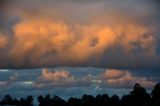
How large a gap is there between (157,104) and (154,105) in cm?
310

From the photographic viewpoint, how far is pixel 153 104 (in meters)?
198

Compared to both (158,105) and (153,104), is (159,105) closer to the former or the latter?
(158,105)

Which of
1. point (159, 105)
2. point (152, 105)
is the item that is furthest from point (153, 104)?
point (159, 105)

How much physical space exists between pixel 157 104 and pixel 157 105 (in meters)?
0.79

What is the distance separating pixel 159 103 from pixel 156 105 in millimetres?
1091

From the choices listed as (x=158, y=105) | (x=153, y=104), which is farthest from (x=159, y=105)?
(x=153, y=104)

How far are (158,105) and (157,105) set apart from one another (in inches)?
40.1

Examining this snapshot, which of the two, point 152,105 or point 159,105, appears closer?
point 159,105

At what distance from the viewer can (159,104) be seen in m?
186

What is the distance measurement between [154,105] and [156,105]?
119 inches

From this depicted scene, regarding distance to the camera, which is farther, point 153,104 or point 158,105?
point 153,104

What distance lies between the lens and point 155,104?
190 m

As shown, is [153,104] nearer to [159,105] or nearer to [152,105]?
[152,105]

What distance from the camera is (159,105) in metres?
185
